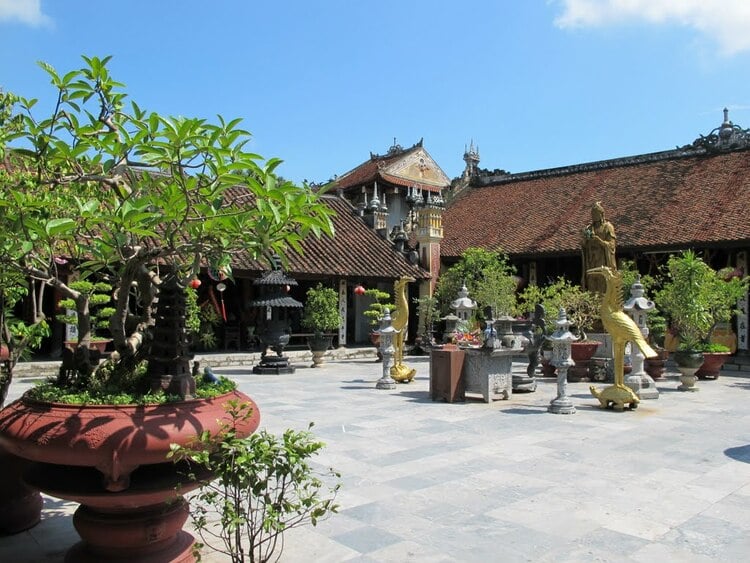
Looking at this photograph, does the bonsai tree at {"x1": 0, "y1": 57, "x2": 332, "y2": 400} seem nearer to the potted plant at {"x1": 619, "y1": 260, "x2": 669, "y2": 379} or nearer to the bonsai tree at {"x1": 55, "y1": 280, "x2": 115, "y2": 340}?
the bonsai tree at {"x1": 55, "y1": 280, "x2": 115, "y2": 340}

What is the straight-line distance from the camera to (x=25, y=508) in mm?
3934

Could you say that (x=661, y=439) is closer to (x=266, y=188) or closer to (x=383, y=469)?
(x=383, y=469)

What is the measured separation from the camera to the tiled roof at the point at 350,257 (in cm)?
1717

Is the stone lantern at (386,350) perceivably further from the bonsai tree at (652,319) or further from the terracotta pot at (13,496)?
the terracotta pot at (13,496)

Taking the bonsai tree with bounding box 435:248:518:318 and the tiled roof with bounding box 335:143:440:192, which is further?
the tiled roof with bounding box 335:143:440:192

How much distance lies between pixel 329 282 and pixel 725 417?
37.9 feet

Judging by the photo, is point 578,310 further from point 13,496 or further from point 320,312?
point 13,496

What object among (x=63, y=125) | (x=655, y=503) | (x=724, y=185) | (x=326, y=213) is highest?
(x=724, y=185)

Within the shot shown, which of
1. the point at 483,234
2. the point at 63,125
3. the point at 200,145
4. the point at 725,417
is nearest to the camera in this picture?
the point at 200,145

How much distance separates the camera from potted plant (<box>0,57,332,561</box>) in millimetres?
2738

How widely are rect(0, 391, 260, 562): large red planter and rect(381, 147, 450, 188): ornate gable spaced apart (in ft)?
80.2

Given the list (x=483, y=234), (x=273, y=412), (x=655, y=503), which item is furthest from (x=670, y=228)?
(x=655, y=503)

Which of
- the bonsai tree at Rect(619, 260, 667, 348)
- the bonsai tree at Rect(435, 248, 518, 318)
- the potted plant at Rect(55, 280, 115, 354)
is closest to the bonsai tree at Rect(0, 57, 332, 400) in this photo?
the potted plant at Rect(55, 280, 115, 354)

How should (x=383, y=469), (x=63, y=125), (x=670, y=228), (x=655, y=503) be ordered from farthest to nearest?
(x=670, y=228) → (x=383, y=469) → (x=655, y=503) → (x=63, y=125)
